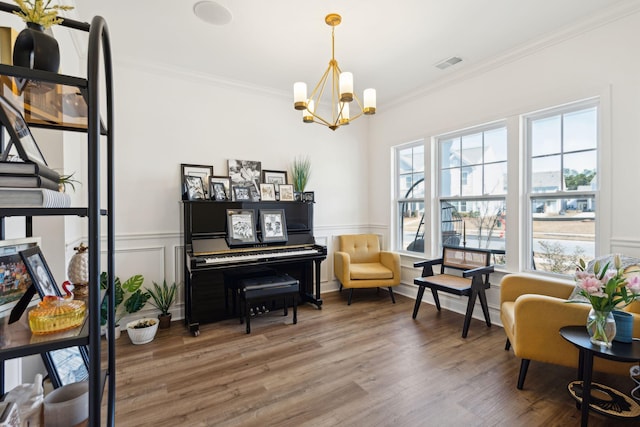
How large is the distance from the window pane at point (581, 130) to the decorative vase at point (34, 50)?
367 cm

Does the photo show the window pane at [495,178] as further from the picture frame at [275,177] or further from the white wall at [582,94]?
the picture frame at [275,177]

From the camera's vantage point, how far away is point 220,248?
3.19 metres

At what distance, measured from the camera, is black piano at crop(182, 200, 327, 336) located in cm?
302

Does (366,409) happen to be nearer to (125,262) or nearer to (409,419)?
(409,419)

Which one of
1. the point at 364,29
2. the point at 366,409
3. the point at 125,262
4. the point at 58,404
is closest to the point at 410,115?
the point at 364,29

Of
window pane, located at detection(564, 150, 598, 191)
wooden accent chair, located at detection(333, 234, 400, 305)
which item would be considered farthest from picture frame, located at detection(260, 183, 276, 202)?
window pane, located at detection(564, 150, 598, 191)

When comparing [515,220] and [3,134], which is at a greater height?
[3,134]

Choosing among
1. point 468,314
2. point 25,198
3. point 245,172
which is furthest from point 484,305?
point 25,198

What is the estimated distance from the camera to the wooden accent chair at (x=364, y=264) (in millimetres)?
3820

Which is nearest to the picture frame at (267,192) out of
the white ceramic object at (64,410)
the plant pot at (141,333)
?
the plant pot at (141,333)

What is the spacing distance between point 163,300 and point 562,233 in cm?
403

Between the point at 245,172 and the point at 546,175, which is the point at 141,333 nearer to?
the point at 245,172

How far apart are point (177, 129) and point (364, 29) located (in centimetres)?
221

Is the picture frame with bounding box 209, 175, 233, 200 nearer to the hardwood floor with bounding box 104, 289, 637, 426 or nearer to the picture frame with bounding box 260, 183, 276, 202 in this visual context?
the picture frame with bounding box 260, 183, 276, 202
